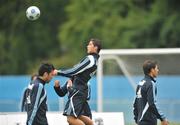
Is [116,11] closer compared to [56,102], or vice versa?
[56,102]

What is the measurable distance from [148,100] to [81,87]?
1.52 meters

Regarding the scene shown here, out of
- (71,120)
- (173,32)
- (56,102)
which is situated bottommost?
(71,120)

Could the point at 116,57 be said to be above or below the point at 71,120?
above

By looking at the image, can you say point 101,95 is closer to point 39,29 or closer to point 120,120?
point 120,120

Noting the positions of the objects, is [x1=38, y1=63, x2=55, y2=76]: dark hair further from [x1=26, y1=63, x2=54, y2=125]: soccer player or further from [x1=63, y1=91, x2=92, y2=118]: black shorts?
[x1=63, y1=91, x2=92, y2=118]: black shorts

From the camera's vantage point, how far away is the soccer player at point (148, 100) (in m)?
17.1

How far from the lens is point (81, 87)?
17.9 metres

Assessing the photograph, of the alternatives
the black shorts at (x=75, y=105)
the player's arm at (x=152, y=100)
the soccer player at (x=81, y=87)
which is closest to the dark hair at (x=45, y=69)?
the soccer player at (x=81, y=87)

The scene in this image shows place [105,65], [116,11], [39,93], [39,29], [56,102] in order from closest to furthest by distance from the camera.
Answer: [39,93], [105,65], [56,102], [116,11], [39,29]

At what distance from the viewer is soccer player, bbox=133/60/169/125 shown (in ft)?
56.0

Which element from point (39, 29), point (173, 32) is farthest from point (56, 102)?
point (39, 29)

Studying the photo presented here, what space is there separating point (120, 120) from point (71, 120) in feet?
7.95

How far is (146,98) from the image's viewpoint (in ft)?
56.4

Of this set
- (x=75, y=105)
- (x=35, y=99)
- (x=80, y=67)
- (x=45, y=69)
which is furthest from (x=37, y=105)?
(x=80, y=67)
